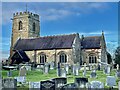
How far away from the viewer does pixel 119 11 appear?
4.81m

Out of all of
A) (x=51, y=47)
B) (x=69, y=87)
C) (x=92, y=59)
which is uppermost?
(x=51, y=47)

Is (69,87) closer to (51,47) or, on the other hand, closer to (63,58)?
(63,58)

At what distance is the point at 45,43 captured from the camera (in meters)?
11.1

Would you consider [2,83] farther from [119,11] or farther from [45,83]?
[119,11]

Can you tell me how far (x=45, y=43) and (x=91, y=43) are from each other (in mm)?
2393

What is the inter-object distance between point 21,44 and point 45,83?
728 cm

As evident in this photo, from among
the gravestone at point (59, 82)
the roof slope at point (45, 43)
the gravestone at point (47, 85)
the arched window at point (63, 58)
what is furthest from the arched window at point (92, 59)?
the gravestone at point (47, 85)

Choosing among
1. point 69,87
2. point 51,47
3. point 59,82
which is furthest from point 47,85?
point 51,47

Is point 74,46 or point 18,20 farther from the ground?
point 18,20

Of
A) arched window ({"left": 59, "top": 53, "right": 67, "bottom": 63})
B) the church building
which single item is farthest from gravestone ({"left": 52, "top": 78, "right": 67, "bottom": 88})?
arched window ({"left": 59, "top": 53, "right": 67, "bottom": 63})

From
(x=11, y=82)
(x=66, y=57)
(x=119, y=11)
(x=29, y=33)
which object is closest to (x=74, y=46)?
(x=66, y=57)

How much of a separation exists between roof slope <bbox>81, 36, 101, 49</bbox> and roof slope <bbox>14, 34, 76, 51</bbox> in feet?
3.11

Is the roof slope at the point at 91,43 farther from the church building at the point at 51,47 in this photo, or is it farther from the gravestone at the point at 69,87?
the gravestone at the point at 69,87

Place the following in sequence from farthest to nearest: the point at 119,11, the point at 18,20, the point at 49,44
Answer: the point at 49,44
the point at 18,20
the point at 119,11
